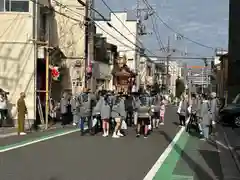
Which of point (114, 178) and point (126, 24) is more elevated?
point (126, 24)

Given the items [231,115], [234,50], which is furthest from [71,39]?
[234,50]

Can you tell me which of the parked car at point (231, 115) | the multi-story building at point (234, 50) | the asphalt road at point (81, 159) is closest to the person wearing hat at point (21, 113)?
the asphalt road at point (81, 159)

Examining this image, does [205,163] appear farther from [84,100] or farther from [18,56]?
[18,56]

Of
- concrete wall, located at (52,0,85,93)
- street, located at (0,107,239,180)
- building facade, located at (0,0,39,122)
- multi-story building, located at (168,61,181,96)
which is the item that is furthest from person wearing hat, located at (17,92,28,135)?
multi-story building, located at (168,61,181,96)

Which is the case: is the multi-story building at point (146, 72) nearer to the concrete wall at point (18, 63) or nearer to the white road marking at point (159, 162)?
the concrete wall at point (18, 63)

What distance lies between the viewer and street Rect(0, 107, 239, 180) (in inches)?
358

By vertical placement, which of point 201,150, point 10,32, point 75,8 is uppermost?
point 75,8

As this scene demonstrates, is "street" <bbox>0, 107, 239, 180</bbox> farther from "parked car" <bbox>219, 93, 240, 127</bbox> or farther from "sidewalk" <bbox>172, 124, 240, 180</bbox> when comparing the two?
"parked car" <bbox>219, 93, 240, 127</bbox>

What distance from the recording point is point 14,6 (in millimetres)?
22094

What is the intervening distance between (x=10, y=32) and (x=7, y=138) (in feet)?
25.0

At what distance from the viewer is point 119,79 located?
28.2 meters

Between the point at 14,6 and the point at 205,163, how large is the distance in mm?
14537

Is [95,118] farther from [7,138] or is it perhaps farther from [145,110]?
[7,138]

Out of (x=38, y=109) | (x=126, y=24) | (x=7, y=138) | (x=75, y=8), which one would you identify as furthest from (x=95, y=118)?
(x=126, y=24)
